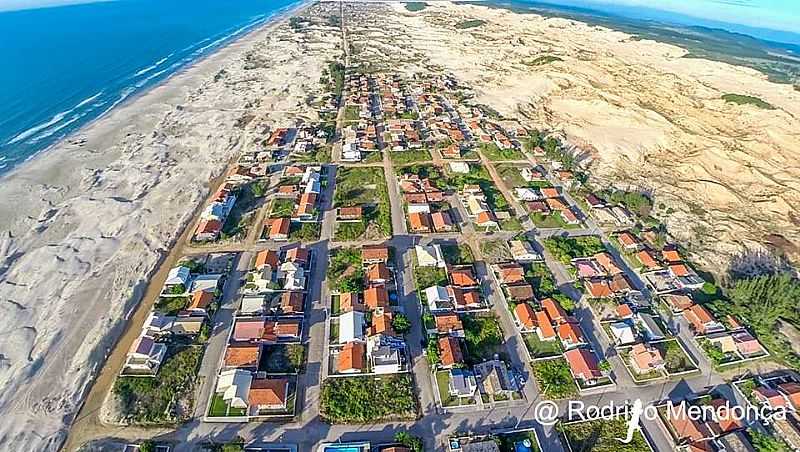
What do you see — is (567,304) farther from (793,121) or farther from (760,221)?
(793,121)

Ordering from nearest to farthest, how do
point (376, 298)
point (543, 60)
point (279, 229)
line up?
point (376, 298), point (279, 229), point (543, 60)

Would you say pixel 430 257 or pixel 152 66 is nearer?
pixel 430 257

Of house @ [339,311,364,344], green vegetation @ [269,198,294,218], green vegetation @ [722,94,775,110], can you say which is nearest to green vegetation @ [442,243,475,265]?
house @ [339,311,364,344]

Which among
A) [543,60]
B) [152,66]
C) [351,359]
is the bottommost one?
[351,359]

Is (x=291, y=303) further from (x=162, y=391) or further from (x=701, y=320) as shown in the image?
(x=701, y=320)

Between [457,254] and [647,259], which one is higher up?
[647,259]

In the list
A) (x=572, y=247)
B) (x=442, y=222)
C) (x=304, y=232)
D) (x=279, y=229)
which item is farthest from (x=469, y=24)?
(x=279, y=229)

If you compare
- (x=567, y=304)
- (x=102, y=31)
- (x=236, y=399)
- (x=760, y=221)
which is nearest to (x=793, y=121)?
(x=760, y=221)
